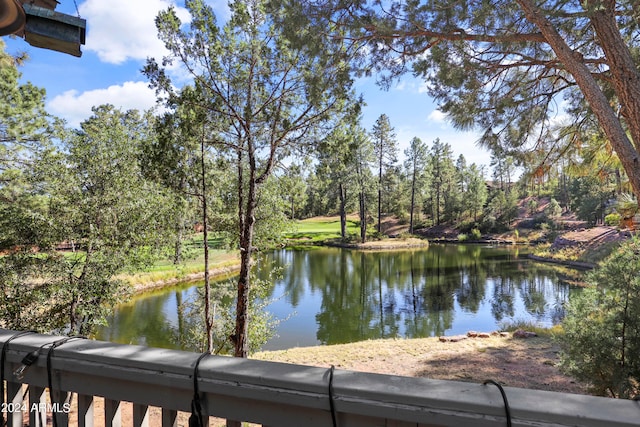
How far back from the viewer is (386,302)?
1339 cm

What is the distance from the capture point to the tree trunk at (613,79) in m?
2.88

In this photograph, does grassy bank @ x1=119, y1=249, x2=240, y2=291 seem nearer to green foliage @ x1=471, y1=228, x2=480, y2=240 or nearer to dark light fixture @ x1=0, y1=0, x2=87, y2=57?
dark light fixture @ x1=0, y1=0, x2=87, y2=57

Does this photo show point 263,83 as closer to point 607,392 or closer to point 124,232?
point 124,232

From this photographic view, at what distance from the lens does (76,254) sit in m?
5.18

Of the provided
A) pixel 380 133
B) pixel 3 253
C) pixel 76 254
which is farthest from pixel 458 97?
pixel 380 133

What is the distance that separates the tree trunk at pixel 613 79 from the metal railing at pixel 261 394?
2.98 metres

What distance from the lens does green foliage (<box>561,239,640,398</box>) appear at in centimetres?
344

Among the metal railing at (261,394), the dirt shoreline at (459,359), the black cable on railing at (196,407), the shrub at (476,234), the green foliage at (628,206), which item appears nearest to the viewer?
the metal railing at (261,394)

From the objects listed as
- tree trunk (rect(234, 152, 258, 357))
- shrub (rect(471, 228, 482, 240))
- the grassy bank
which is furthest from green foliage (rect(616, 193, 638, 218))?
shrub (rect(471, 228, 482, 240))

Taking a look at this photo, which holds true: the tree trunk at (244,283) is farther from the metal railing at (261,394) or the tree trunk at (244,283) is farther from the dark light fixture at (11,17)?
the metal railing at (261,394)

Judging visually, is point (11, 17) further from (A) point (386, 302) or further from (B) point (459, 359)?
(A) point (386, 302)

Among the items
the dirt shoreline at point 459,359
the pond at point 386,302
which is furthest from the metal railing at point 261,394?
the pond at point 386,302

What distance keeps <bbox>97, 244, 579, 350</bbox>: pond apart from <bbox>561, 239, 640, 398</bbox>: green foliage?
17.4 ft

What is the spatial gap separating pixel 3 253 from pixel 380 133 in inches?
1234
